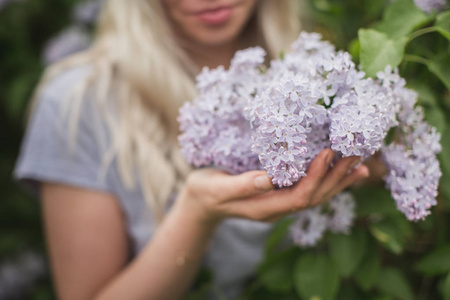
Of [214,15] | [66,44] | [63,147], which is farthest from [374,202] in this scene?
[66,44]

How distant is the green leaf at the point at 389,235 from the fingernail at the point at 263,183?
1.02ft

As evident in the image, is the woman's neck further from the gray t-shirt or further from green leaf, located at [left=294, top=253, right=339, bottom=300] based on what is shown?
green leaf, located at [left=294, top=253, right=339, bottom=300]

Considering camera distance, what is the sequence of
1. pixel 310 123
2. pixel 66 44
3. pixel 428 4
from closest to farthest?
pixel 310 123 → pixel 428 4 → pixel 66 44

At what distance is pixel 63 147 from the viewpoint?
109 centimetres

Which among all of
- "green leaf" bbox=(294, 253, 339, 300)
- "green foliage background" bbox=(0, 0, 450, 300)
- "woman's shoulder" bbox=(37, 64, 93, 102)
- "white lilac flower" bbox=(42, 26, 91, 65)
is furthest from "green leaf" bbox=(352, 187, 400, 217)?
"white lilac flower" bbox=(42, 26, 91, 65)

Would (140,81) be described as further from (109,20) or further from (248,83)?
(248,83)

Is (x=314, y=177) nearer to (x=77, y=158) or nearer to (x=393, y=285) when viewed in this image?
(x=393, y=285)

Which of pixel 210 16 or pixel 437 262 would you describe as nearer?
pixel 437 262

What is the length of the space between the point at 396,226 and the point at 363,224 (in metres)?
0.06

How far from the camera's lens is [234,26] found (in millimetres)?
1049

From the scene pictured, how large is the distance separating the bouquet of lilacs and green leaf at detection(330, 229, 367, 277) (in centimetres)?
7

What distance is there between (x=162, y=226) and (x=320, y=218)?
0.36m

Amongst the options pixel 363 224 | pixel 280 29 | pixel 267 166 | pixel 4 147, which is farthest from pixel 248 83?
pixel 4 147

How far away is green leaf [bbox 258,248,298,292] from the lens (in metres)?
0.81
